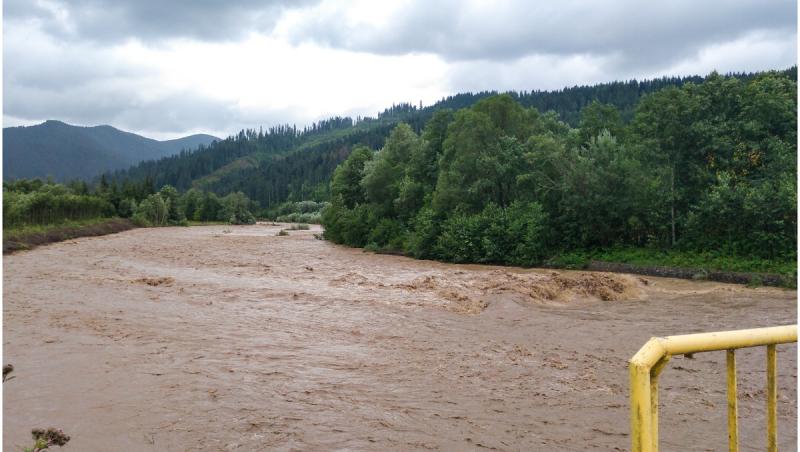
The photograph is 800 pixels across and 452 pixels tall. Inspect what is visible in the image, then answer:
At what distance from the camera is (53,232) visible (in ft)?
170

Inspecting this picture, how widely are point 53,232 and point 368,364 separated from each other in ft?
161

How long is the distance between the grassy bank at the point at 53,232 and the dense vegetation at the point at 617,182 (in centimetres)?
2489

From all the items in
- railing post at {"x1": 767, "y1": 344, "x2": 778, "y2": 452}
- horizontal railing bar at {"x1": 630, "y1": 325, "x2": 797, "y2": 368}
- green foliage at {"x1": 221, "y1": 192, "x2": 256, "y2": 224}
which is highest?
green foliage at {"x1": 221, "y1": 192, "x2": 256, "y2": 224}

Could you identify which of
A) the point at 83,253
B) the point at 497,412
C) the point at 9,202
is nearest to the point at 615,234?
the point at 497,412

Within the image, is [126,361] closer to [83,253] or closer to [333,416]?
[333,416]

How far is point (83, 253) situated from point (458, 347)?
3344 centimetres

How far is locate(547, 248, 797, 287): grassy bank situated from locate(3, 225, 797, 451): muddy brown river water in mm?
1793

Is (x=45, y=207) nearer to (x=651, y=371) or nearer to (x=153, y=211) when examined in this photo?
(x=153, y=211)

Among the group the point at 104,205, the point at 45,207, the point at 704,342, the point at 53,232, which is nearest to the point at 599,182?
the point at 704,342

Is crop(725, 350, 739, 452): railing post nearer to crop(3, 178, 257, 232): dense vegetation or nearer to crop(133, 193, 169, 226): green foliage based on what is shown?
crop(3, 178, 257, 232): dense vegetation

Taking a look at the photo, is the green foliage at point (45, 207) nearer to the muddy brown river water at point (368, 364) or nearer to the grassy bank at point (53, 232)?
the grassy bank at point (53, 232)

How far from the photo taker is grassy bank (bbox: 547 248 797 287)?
2539cm

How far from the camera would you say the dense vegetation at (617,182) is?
92.4 feet

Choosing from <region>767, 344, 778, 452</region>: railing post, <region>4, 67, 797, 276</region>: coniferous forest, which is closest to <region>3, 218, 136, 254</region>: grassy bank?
<region>4, 67, 797, 276</region>: coniferous forest
